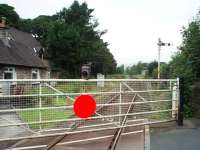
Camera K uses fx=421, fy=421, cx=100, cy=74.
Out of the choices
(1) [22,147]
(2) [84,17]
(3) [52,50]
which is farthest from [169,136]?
(2) [84,17]

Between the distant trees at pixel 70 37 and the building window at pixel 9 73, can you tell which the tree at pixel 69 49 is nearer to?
the distant trees at pixel 70 37

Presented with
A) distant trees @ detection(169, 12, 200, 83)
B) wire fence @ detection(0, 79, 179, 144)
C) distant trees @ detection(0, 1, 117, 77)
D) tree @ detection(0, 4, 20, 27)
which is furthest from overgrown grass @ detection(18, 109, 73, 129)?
tree @ detection(0, 4, 20, 27)

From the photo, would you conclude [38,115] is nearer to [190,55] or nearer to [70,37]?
[190,55]

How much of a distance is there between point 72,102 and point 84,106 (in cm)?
33

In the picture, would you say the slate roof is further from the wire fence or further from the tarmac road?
the tarmac road

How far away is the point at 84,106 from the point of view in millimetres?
10000

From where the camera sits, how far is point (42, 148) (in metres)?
9.05

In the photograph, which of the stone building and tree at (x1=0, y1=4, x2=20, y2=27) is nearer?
the stone building

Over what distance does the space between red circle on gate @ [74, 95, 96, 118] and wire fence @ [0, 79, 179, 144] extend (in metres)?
0.14

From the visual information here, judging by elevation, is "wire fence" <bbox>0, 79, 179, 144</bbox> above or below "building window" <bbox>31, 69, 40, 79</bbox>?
below

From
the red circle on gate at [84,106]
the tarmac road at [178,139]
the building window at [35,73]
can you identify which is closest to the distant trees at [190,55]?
the tarmac road at [178,139]

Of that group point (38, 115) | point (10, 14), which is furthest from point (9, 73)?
point (10, 14)

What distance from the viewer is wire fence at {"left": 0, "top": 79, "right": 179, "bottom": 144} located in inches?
370

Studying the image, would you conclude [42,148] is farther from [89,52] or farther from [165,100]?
[89,52]
